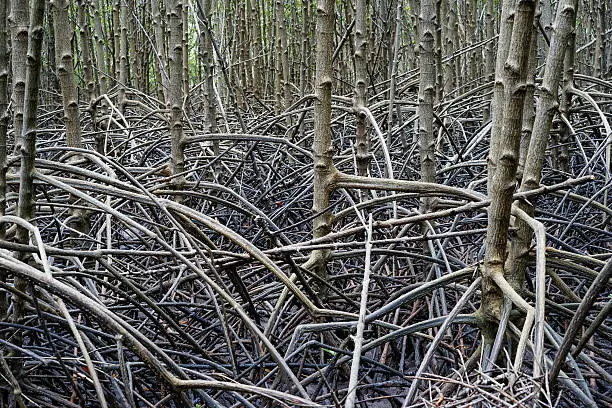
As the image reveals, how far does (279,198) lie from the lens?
3.48 m

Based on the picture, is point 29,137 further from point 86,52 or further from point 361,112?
point 86,52

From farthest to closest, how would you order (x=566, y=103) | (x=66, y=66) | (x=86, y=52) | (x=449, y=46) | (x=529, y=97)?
1. (x=449, y=46)
2. (x=86, y=52)
3. (x=566, y=103)
4. (x=66, y=66)
5. (x=529, y=97)

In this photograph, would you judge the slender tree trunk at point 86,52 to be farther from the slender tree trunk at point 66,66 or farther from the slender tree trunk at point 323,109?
the slender tree trunk at point 323,109

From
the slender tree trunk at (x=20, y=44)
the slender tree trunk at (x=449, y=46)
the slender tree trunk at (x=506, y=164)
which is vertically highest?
the slender tree trunk at (x=449, y=46)

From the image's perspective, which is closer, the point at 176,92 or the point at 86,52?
the point at 176,92

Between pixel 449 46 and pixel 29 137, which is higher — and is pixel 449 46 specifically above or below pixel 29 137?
above

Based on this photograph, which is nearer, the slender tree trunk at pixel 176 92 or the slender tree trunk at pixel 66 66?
the slender tree trunk at pixel 66 66

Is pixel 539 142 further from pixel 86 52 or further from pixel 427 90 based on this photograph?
pixel 86 52

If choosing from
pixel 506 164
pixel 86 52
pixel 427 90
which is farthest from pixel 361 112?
pixel 86 52

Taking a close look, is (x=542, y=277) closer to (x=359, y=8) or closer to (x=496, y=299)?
(x=496, y=299)

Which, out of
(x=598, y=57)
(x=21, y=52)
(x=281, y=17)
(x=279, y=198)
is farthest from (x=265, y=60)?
(x=21, y=52)

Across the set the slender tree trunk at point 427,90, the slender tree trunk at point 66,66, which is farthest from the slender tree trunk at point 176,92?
the slender tree trunk at point 427,90

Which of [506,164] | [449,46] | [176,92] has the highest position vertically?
[449,46]

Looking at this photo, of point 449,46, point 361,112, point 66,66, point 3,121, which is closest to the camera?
point 3,121
